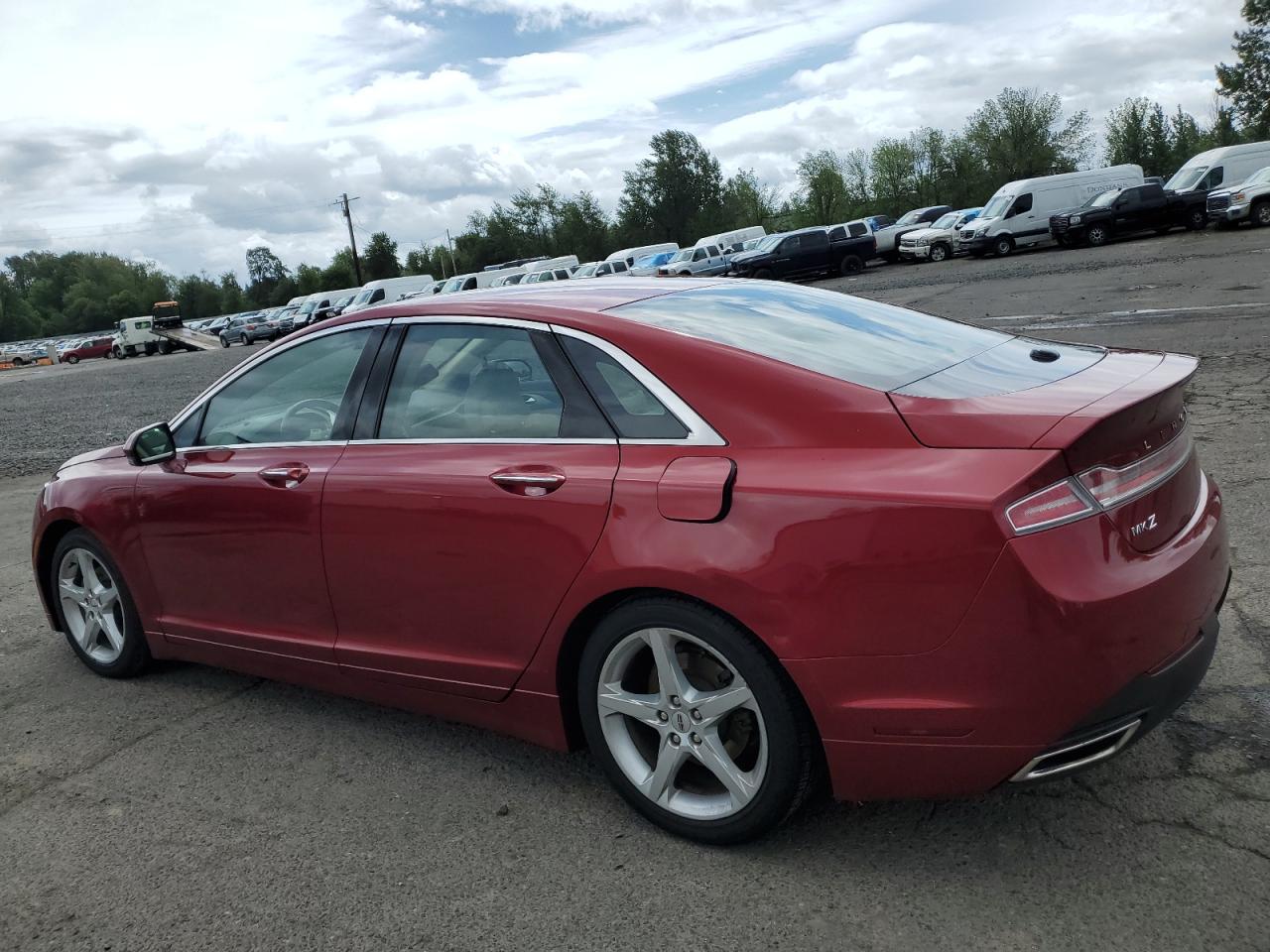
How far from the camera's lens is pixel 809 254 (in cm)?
3725

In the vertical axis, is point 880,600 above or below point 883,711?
above

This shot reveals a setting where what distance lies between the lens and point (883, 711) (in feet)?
8.20

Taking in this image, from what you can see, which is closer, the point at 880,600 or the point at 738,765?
the point at 880,600

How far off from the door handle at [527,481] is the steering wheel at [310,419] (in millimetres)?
871

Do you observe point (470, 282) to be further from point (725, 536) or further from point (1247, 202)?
point (725, 536)

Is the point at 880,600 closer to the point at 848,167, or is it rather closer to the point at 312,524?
the point at 312,524

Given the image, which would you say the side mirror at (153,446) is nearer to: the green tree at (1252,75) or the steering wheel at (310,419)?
the steering wheel at (310,419)

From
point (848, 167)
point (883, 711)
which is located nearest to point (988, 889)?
point (883, 711)

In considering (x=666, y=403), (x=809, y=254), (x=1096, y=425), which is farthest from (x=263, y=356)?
(x=809, y=254)

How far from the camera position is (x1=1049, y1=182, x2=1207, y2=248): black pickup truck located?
102 feet

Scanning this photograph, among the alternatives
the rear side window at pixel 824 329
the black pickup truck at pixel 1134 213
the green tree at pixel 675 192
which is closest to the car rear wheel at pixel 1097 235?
the black pickup truck at pixel 1134 213

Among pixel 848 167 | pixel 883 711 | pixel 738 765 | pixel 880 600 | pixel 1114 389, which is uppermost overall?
pixel 848 167

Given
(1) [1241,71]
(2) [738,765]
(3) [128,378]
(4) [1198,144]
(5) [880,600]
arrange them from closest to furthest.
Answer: (5) [880,600]
(2) [738,765]
(3) [128,378]
(1) [1241,71]
(4) [1198,144]

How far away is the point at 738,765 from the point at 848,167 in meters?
101
